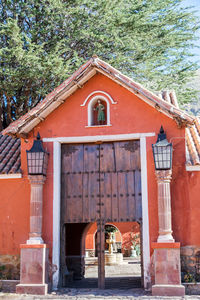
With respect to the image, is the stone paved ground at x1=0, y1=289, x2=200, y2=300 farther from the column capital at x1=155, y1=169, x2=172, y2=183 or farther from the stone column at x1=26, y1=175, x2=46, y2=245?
the column capital at x1=155, y1=169, x2=172, y2=183

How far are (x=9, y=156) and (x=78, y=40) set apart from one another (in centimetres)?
816

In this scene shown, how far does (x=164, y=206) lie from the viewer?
397 inches

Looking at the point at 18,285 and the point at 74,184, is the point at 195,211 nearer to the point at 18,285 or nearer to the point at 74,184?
the point at 74,184

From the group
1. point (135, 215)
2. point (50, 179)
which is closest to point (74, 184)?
point (50, 179)

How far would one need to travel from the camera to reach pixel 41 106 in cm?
1119

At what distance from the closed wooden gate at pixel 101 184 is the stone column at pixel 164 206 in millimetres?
873

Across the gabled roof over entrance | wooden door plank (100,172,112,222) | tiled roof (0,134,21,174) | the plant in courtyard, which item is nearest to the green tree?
tiled roof (0,134,21,174)

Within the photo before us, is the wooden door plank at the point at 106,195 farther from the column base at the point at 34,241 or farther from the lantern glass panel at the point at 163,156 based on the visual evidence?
the column base at the point at 34,241

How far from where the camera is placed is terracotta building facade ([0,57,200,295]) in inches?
406

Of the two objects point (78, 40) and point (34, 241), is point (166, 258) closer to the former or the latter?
point (34, 241)

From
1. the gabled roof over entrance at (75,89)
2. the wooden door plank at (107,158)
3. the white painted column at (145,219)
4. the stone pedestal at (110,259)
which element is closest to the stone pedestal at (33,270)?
the white painted column at (145,219)

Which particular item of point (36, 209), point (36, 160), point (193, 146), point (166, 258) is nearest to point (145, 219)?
point (166, 258)

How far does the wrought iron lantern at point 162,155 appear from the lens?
1020 centimetres

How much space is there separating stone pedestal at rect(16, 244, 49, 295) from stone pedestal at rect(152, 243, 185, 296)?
279 cm
